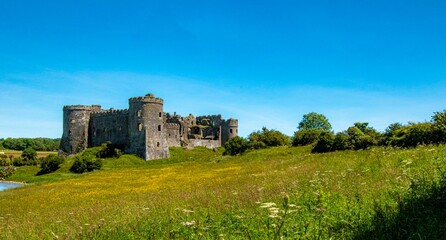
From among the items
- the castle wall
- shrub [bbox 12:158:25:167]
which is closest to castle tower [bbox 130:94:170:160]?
the castle wall

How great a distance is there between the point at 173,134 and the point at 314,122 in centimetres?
4260

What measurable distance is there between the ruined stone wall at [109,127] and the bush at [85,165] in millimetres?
15633

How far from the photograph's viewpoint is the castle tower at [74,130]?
87.4 metres

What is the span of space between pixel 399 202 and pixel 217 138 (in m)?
98.2

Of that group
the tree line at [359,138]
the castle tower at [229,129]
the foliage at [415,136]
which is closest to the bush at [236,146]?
the tree line at [359,138]

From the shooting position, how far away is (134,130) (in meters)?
80.3

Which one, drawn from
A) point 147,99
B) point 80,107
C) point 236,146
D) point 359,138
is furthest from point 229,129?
point 359,138

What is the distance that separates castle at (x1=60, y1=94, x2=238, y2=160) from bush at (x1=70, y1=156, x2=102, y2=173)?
12079mm

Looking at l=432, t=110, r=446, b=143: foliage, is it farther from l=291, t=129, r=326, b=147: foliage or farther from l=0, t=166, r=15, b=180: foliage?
l=0, t=166, r=15, b=180: foliage

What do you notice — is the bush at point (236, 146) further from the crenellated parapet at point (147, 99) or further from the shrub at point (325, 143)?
the shrub at point (325, 143)

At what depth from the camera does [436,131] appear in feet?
109

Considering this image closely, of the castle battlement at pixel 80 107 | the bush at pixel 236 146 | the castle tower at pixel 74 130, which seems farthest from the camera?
the castle battlement at pixel 80 107

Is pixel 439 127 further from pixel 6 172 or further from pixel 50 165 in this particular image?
pixel 6 172

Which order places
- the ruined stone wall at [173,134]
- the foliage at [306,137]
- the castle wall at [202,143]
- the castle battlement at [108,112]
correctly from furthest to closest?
1. the castle wall at [202,143]
2. the ruined stone wall at [173,134]
3. the castle battlement at [108,112]
4. the foliage at [306,137]
